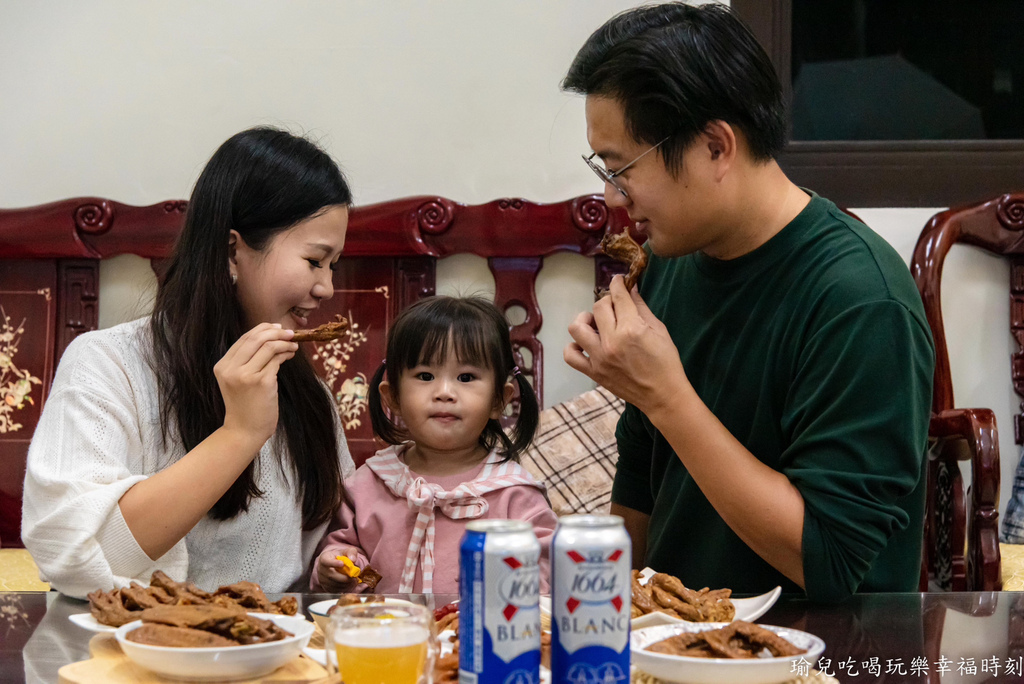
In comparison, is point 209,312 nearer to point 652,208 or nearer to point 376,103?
point 652,208

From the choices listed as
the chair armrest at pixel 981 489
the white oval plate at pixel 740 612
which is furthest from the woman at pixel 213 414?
the chair armrest at pixel 981 489

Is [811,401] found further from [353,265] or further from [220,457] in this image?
[353,265]

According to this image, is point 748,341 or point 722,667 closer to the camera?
point 722,667

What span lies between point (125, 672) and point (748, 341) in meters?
0.92

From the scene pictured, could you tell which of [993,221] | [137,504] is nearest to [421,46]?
[993,221]

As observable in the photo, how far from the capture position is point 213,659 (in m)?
0.81

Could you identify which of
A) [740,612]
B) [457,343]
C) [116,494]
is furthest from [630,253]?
[116,494]

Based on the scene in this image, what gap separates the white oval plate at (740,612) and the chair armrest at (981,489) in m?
1.16

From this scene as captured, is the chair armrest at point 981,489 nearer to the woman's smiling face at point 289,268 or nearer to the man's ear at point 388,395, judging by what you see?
the man's ear at point 388,395

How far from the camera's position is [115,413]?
1.40 metres

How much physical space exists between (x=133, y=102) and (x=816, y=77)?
6.55ft

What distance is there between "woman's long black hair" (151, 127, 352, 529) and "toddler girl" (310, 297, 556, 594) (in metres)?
0.12

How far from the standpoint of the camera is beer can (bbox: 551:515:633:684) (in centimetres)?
68

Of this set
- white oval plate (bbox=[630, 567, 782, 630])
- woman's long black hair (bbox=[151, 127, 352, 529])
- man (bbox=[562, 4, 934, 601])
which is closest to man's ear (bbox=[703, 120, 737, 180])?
man (bbox=[562, 4, 934, 601])
